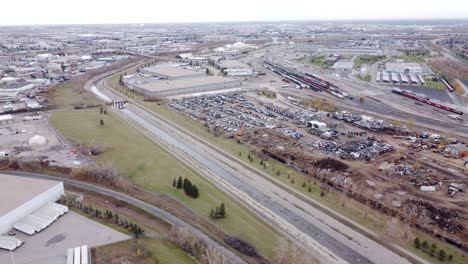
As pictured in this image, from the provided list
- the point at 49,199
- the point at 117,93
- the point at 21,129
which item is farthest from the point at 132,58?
the point at 49,199

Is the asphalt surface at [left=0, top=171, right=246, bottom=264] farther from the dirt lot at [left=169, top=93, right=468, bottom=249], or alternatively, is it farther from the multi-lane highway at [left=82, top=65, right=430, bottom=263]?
the dirt lot at [left=169, top=93, right=468, bottom=249]

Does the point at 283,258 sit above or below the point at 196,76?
below

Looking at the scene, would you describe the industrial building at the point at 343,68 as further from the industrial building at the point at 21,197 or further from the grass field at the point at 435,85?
the industrial building at the point at 21,197

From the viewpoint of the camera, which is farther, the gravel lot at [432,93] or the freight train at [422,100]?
the gravel lot at [432,93]

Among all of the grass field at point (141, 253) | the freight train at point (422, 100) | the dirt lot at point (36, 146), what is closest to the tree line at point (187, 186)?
the grass field at point (141, 253)

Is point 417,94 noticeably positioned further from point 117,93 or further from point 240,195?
point 117,93

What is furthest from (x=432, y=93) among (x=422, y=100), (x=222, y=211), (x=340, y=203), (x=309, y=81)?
(x=222, y=211)
